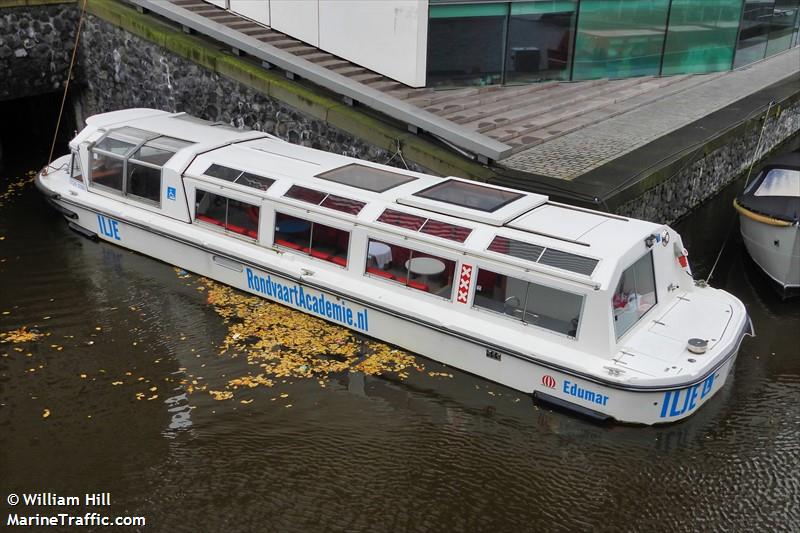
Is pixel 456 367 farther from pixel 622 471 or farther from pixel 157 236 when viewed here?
pixel 157 236

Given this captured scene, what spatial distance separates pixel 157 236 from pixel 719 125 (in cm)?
1303

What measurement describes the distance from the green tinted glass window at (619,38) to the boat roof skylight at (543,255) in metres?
10.9

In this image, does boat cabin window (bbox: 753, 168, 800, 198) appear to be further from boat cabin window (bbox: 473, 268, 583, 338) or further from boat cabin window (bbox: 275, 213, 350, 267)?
boat cabin window (bbox: 275, 213, 350, 267)

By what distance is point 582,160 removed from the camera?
14.9 meters

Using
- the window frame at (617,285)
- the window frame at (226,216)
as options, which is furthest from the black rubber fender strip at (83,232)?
the window frame at (617,285)

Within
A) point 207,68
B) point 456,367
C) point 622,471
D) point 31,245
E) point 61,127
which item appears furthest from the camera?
point 61,127

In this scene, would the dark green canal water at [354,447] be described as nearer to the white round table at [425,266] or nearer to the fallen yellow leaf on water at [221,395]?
the fallen yellow leaf on water at [221,395]

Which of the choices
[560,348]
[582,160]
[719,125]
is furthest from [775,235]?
[560,348]

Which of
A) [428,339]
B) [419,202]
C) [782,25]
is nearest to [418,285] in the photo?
[428,339]

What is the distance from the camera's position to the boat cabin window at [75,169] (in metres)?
14.7

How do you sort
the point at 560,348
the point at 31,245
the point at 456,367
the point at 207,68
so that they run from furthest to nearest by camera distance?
the point at 207,68
the point at 31,245
the point at 456,367
the point at 560,348

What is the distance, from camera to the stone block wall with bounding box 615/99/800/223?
14.9m

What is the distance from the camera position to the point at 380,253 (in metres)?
11.4

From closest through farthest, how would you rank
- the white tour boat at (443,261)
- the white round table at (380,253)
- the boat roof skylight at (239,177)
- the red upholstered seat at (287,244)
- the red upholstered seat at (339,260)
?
the white tour boat at (443,261) → the white round table at (380,253) → the red upholstered seat at (339,260) → the red upholstered seat at (287,244) → the boat roof skylight at (239,177)
